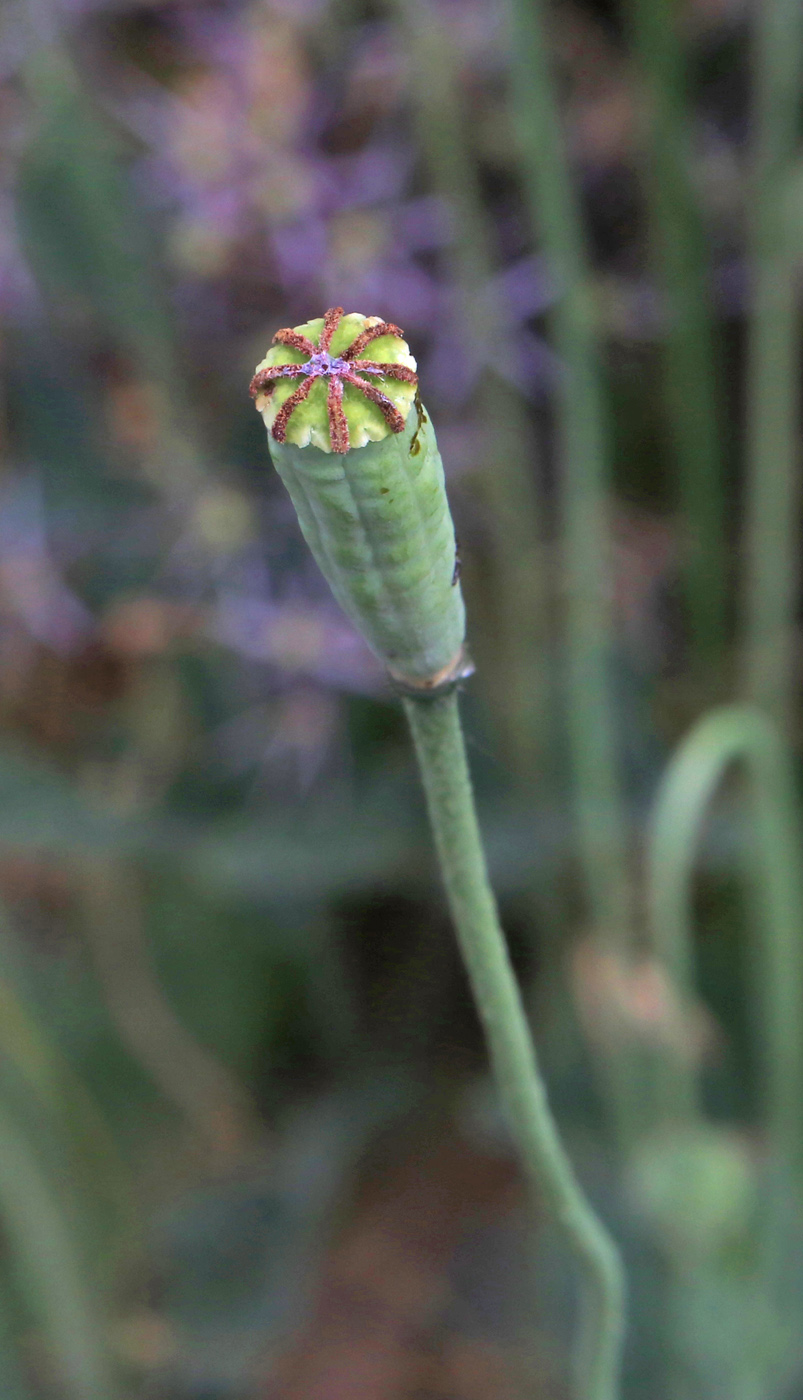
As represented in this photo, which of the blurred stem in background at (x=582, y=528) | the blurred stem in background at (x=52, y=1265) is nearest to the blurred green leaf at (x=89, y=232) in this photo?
the blurred stem in background at (x=582, y=528)

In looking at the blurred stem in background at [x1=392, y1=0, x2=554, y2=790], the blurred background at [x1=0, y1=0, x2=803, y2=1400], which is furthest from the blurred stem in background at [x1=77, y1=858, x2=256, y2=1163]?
the blurred stem in background at [x1=392, y1=0, x2=554, y2=790]

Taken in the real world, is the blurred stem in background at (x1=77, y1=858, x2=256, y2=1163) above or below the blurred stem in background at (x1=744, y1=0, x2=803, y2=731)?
below

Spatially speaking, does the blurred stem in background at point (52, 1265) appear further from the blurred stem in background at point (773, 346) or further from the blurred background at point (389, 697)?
the blurred stem in background at point (773, 346)

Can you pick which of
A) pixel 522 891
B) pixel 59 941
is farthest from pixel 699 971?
pixel 59 941

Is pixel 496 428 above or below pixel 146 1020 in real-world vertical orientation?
above

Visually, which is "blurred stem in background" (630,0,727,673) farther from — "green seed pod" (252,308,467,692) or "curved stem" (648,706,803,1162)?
"green seed pod" (252,308,467,692)

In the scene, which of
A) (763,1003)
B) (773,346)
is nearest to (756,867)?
(763,1003)

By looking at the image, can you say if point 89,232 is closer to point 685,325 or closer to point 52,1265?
point 685,325
